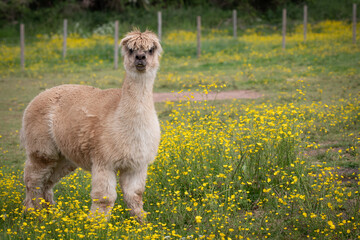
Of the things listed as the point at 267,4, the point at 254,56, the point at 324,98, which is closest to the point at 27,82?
the point at 254,56

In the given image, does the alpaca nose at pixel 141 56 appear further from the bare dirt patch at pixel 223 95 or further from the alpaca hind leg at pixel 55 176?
the bare dirt patch at pixel 223 95

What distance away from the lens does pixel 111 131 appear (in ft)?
16.4

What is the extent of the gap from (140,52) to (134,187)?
147cm

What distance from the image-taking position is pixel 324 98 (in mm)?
11711

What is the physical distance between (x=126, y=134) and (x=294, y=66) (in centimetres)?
1340

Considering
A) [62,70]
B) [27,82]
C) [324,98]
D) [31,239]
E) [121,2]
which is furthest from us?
[121,2]

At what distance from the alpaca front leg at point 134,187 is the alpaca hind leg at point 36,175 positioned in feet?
3.81

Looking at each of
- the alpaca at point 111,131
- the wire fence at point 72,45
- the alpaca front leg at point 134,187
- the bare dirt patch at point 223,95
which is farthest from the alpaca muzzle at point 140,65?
Answer: the wire fence at point 72,45

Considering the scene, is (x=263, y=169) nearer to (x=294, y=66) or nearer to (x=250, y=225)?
(x=250, y=225)

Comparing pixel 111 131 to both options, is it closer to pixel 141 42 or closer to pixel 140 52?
pixel 140 52

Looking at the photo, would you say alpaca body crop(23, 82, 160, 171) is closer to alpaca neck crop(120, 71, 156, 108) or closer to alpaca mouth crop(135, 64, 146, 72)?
alpaca neck crop(120, 71, 156, 108)

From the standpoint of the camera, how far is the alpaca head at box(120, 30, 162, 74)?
4.89m

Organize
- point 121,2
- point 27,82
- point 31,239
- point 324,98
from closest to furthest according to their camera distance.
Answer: point 31,239
point 324,98
point 27,82
point 121,2

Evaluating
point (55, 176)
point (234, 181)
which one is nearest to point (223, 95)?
point (234, 181)
